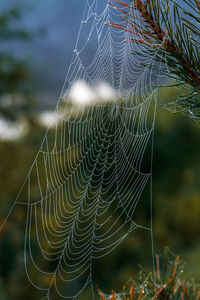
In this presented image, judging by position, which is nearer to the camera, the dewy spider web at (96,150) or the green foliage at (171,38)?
the green foliage at (171,38)

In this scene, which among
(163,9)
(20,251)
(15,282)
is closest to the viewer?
(163,9)

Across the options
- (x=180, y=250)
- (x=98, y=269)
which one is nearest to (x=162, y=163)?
(x=180, y=250)

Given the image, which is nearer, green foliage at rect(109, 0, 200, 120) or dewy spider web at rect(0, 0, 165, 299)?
green foliage at rect(109, 0, 200, 120)

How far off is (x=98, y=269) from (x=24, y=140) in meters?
4.72

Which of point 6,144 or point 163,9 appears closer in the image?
point 163,9

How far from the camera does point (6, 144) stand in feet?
43.9

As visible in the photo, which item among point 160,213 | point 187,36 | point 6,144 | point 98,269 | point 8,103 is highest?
point 8,103

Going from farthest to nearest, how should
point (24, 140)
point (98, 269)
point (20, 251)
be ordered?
point (24, 140) < point (98, 269) < point (20, 251)

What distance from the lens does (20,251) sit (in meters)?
11.8

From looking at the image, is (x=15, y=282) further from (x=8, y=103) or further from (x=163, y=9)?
(x=163, y=9)

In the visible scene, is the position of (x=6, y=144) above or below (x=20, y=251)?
above

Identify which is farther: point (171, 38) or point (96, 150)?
point (96, 150)

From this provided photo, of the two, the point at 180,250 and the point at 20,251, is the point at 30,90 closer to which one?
the point at 20,251

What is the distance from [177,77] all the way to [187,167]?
1477 cm
